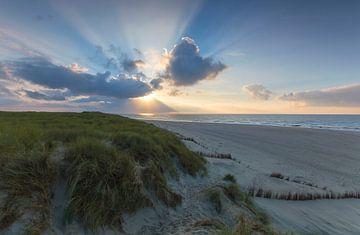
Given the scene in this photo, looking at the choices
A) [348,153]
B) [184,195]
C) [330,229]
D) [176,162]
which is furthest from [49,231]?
[348,153]

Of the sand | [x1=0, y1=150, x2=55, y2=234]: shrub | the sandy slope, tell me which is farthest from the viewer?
the sandy slope

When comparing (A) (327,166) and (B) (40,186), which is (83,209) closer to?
(B) (40,186)

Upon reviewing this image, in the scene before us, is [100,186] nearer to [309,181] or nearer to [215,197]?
[215,197]

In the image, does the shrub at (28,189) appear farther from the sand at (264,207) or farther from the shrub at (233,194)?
the shrub at (233,194)

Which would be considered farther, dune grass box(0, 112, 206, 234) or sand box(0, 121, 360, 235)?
sand box(0, 121, 360, 235)

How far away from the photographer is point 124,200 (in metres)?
4.90

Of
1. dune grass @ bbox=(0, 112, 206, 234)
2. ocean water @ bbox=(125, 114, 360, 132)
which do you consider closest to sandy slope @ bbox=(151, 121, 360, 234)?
dune grass @ bbox=(0, 112, 206, 234)

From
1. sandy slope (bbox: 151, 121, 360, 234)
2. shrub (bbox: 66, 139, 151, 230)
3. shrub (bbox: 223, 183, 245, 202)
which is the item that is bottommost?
sandy slope (bbox: 151, 121, 360, 234)

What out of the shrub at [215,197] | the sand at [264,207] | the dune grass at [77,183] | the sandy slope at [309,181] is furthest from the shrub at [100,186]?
the sandy slope at [309,181]

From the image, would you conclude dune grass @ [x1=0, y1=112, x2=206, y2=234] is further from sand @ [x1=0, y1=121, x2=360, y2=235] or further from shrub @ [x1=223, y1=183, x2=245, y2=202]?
shrub @ [x1=223, y1=183, x2=245, y2=202]

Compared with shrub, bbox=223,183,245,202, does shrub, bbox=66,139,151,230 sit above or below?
above

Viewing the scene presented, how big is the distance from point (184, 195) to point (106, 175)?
2319mm

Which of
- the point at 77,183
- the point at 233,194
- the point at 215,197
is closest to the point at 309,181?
the point at 233,194

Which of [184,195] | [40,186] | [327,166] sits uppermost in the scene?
[40,186]
